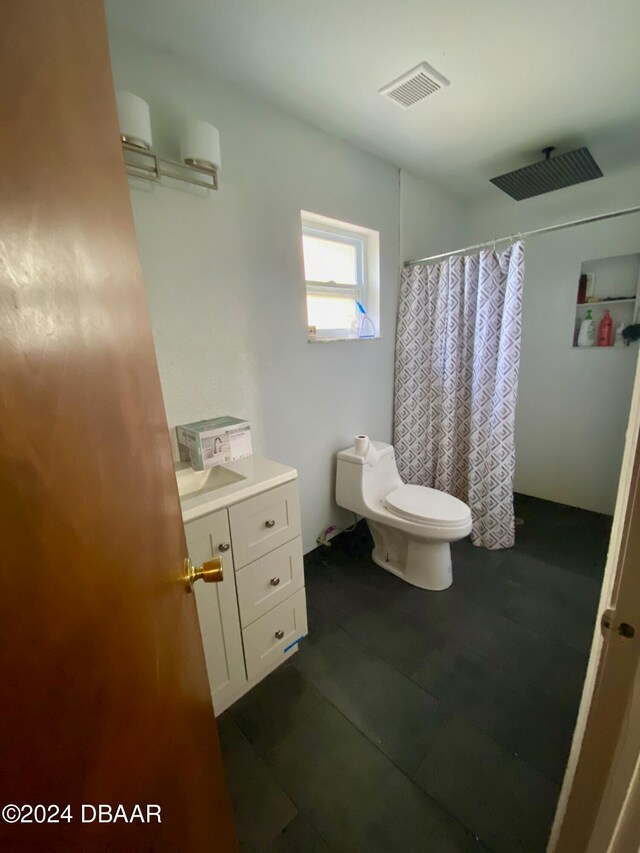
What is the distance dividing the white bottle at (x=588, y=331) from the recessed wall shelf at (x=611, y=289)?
2 cm

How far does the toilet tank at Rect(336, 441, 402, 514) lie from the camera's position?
1966mm

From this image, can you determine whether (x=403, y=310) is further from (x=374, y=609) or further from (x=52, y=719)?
(x=52, y=719)

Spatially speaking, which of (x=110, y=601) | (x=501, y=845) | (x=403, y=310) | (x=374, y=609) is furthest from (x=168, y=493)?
(x=403, y=310)

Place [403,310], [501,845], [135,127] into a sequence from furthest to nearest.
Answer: [403,310], [135,127], [501,845]

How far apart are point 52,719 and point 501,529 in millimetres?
2327

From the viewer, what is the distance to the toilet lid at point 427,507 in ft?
5.49

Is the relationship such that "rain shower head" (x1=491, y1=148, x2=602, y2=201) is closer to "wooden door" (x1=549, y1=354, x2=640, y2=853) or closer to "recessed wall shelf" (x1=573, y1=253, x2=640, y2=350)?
"recessed wall shelf" (x1=573, y1=253, x2=640, y2=350)

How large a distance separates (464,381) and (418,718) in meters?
1.83

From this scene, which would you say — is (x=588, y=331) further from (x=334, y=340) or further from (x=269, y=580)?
(x=269, y=580)

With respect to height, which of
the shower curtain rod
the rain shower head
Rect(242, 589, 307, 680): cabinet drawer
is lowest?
Rect(242, 589, 307, 680): cabinet drawer

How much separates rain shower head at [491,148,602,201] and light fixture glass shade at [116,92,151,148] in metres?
1.95

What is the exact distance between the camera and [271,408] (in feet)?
5.70

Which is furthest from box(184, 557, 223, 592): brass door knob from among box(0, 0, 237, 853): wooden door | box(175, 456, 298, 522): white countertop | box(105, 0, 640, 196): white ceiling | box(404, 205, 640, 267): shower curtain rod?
box(404, 205, 640, 267): shower curtain rod

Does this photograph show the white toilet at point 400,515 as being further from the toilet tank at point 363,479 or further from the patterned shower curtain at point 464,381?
the patterned shower curtain at point 464,381
